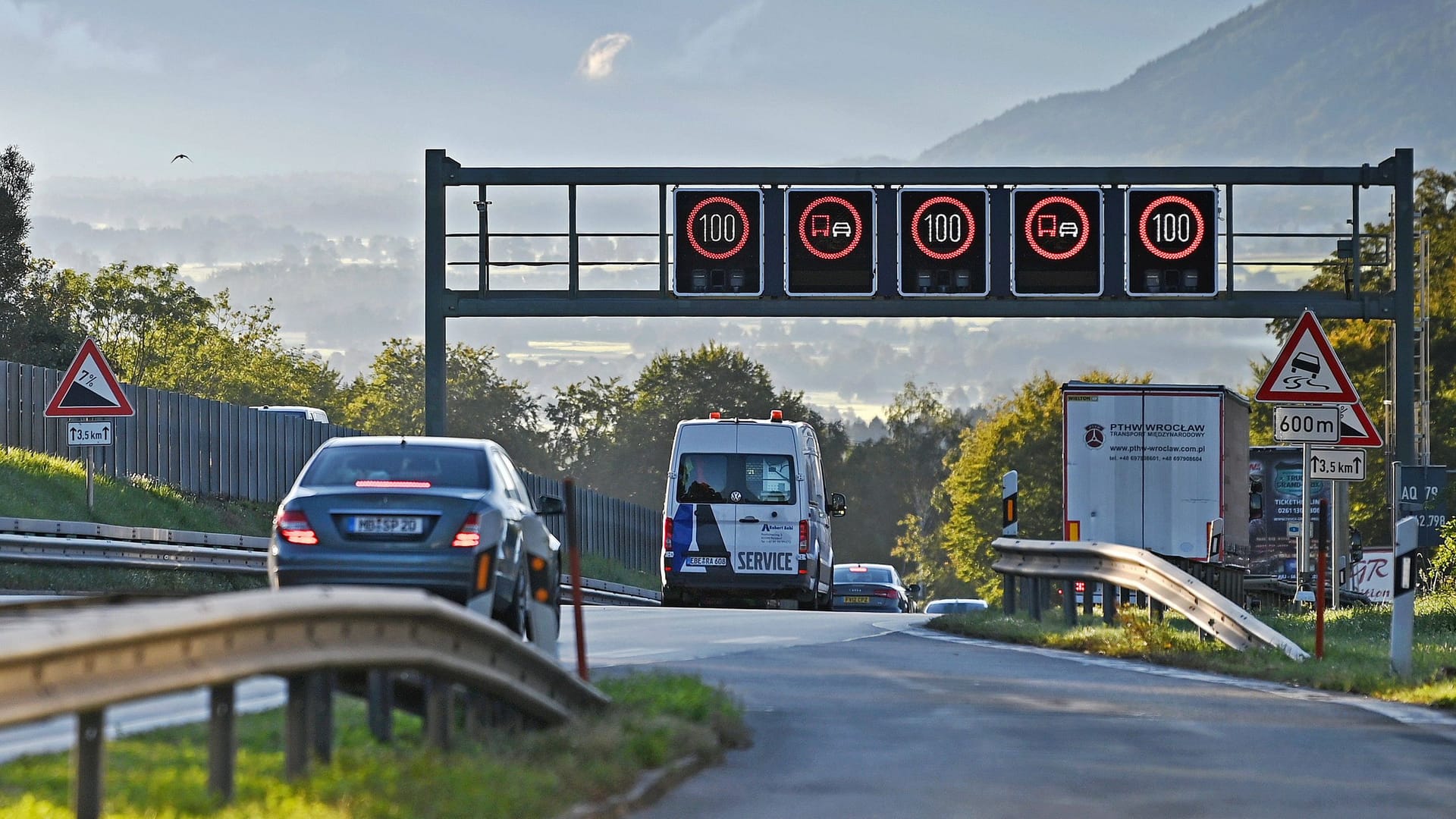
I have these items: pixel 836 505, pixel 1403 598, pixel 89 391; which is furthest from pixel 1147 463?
pixel 1403 598

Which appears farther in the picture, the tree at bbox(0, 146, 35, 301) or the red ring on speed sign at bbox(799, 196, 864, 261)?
the tree at bbox(0, 146, 35, 301)

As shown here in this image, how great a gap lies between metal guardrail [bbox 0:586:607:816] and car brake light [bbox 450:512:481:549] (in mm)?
4567

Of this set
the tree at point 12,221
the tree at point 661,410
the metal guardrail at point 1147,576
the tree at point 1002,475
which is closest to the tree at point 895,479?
the tree at point 661,410

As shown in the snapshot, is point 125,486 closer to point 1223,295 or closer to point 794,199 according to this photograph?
point 794,199

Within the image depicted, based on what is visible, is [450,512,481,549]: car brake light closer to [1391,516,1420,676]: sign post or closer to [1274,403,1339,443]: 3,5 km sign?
[1391,516,1420,676]: sign post

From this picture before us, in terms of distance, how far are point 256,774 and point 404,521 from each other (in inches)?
224

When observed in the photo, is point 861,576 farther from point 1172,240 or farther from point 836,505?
point 1172,240

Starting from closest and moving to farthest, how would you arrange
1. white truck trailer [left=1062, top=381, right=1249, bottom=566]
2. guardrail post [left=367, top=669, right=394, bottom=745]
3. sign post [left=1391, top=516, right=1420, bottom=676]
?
guardrail post [left=367, top=669, right=394, bottom=745]
sign post [left=1391, top=516, right=1420, bottom=676]
white truck trailer [left=1062, top=381, right=1249, bottom=566]

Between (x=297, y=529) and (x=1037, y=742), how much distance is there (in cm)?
519

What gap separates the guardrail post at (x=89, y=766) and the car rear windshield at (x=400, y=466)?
25.0ft

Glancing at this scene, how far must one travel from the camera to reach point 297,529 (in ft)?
44.8

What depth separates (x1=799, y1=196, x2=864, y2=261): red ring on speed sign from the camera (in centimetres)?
2914

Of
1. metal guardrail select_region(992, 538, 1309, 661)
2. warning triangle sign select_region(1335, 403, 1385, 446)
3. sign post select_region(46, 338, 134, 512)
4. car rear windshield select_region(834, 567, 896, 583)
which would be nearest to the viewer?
metal guardrail select_region(992, 538, 1309, 661)

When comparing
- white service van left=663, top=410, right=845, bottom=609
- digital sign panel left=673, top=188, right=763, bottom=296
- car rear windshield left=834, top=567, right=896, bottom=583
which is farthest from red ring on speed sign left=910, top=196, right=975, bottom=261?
car rear windshield left=834, top=567, right=896, bottom=583
